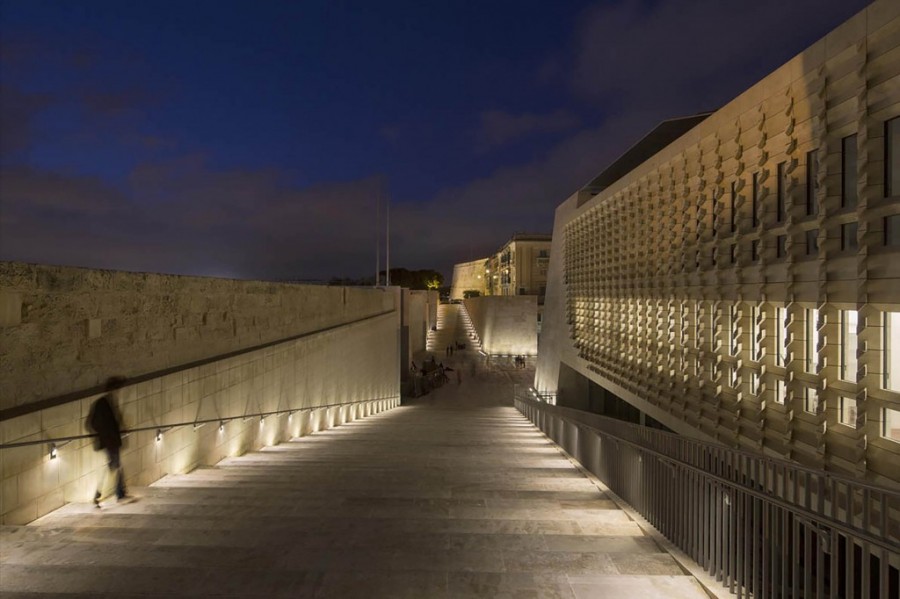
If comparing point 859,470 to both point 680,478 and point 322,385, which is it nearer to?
point 680,478

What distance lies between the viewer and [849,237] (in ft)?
24.4

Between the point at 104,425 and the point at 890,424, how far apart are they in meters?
9.78

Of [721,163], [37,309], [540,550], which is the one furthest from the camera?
[721,163]

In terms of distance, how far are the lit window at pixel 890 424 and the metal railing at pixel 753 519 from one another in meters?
1.16

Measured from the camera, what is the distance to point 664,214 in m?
14.2

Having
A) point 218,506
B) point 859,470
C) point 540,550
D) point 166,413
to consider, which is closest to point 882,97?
point 859,470

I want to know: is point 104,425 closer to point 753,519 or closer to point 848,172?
point 753,519

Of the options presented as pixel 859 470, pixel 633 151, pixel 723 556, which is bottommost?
pixel 859 470

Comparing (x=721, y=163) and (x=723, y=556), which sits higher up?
(x=721, y=163)

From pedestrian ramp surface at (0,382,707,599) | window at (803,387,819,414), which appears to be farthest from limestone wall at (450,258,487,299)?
pedestrian ramp surface at (0,382,707,599)

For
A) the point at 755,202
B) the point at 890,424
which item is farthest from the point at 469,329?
the point at 890,424

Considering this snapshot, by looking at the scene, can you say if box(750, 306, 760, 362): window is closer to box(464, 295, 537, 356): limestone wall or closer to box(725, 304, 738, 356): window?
box(725, 304, 738, 356): window

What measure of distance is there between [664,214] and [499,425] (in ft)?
25.0

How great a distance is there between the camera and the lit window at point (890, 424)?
667 centimetres
